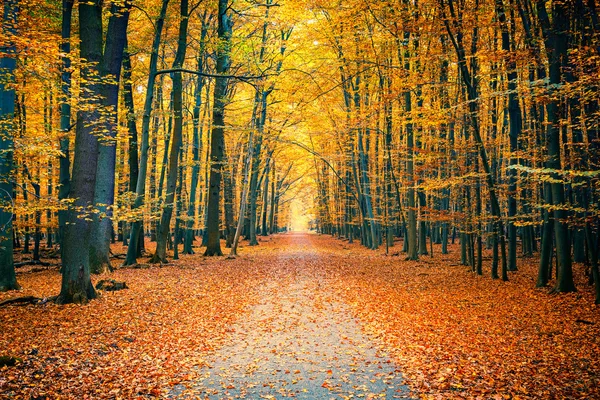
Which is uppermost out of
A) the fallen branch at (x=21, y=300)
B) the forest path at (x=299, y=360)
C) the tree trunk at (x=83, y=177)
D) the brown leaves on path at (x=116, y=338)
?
the tree trunk at (x=83, y=177)

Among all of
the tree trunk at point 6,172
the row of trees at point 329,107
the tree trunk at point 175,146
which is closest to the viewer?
the row of trees at point 329,107

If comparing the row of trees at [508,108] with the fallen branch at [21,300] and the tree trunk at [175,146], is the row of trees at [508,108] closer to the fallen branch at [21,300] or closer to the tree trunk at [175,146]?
the tree trunk at [175,146]

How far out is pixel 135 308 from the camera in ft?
29.6

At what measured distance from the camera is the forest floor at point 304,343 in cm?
525

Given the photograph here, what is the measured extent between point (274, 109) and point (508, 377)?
81.1ft

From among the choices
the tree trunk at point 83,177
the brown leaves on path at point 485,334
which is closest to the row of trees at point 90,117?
the tree trunk at point 83,177

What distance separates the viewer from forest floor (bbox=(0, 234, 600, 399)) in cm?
525

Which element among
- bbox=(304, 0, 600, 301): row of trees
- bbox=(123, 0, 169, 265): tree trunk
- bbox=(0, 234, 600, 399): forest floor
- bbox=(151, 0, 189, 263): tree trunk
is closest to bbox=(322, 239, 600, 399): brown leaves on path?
bbox=(0, 234, 600, 399): forest floor

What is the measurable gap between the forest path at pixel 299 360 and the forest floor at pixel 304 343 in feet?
0.09

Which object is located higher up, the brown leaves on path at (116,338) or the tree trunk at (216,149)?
the tree trunk at (216,149)

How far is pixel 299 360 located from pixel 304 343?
2.75 ft

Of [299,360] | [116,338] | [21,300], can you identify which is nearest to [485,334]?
[299,360]

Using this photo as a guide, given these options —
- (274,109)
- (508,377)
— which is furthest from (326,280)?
(274,109)

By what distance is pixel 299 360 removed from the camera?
6.33 metres
